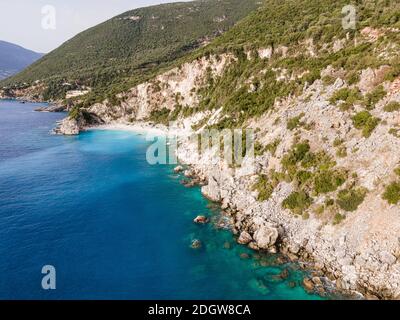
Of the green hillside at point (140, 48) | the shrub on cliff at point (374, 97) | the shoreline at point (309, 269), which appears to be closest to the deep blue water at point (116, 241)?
the shoreline at point (309, 269)

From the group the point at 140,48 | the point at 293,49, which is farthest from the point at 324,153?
the point at 140,48

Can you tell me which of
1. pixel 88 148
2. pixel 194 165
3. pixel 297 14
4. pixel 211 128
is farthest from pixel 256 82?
pixel 88 148

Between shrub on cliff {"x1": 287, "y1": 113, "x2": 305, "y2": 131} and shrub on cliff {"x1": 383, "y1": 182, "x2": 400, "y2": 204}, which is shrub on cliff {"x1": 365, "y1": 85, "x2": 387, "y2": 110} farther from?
shrub on cliff {"x1": 383, "y1": 182, "x2": 400, "y2": 204}

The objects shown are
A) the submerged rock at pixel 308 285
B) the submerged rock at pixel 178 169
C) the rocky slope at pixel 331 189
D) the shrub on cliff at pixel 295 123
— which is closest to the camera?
the submerged rock at pixel 308 285

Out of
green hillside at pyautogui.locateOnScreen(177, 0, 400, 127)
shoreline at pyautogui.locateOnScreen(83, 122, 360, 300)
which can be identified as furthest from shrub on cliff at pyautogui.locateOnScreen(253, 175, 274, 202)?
green hillside at pyautogui.locateOnScreen(177, 0, 400, 127)

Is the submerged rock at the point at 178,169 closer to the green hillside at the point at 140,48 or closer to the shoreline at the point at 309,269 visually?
the shoreline at the point at 309,269

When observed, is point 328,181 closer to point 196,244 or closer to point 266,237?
point 266,237

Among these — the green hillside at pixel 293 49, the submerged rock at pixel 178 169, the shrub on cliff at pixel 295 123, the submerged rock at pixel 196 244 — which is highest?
the green hillside at pixel 293 49
